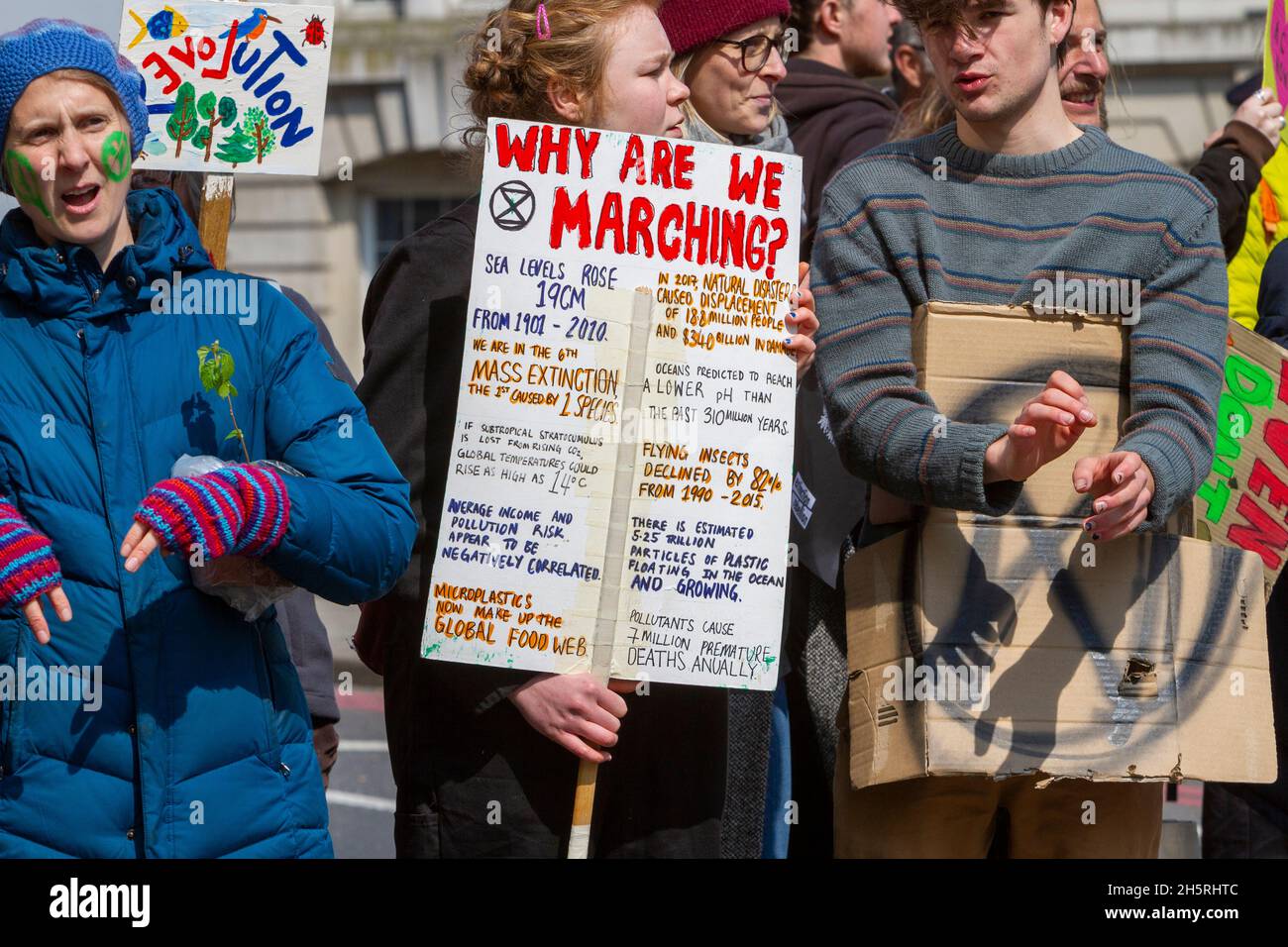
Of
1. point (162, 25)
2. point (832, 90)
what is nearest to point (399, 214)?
point (832, 90)

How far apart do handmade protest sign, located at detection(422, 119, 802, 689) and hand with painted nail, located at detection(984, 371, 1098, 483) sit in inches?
19.0

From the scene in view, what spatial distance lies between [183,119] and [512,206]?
3.01 ft

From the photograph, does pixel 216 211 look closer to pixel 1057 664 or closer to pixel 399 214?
pixel 1057 664

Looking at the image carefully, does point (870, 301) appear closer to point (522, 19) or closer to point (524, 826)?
point (522, 19)

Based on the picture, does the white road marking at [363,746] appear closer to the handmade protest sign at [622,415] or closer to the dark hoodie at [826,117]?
the dark hoodie at [826,117]

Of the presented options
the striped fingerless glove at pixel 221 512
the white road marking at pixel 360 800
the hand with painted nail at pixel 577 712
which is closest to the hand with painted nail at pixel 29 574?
the striped fingerless glove at pixel 221 512

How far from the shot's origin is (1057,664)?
341 cm

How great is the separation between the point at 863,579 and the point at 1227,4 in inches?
486

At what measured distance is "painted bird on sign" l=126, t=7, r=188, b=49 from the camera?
4.07 meters

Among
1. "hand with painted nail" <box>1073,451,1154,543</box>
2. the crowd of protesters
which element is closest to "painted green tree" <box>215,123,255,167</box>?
the crowd of protesters

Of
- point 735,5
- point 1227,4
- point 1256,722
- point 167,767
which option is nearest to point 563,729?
point 167,767

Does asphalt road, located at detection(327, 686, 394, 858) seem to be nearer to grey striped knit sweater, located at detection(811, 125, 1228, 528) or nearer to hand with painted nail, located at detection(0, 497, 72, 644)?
grey striped knit sweater, located at detection(811, 125, 1228, 528)

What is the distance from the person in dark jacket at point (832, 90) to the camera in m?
5.09

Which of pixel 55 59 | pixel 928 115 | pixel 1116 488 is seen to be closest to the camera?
pixel 55 59
